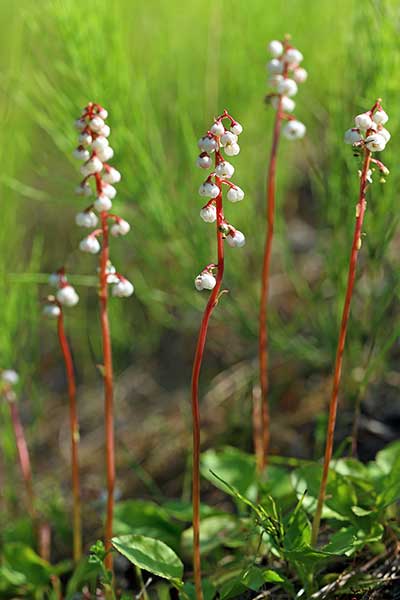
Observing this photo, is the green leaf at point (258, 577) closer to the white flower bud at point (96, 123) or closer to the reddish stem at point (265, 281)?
the reddish stem at point (265, 281)

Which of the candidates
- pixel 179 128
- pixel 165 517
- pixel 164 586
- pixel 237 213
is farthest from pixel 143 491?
pixel 179 128

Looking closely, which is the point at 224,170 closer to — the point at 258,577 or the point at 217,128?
the point at 217,128

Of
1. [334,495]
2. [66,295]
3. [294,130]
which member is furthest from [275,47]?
[334,495]

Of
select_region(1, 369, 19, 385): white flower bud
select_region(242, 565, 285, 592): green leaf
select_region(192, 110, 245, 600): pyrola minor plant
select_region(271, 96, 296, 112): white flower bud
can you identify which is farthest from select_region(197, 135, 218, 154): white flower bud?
select_region(1, 369, 19, 385): white flower bud

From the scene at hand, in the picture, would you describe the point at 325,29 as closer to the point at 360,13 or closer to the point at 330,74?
the point at 330,74

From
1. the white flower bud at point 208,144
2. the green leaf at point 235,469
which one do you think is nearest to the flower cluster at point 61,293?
the white flower bud at point 208,144

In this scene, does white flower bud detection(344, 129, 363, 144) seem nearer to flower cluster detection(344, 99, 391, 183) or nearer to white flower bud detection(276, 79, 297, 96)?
flower cluster detection(344, 99, 391, 183)
